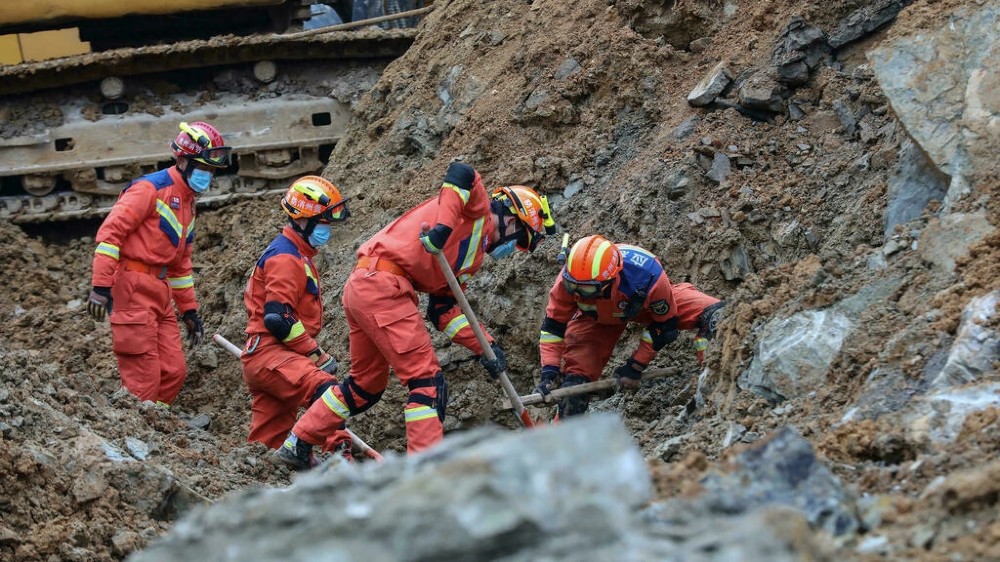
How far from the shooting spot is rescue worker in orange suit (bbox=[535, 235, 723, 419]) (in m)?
7.61

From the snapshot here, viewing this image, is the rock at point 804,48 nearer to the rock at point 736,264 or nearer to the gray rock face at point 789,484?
the rock at point 736,264

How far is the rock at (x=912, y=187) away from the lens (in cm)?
663

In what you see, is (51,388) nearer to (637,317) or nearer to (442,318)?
(442,318)

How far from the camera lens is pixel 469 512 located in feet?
9.66

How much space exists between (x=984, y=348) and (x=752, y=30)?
4.68 meters

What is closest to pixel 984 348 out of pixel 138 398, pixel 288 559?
pixel 288 559

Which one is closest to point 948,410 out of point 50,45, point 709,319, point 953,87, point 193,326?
point 953,87

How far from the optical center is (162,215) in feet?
29.8

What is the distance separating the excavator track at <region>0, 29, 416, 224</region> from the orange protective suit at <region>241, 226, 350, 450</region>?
4.33 metres

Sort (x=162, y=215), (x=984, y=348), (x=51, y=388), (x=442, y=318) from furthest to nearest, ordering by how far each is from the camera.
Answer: (x=162, y=215) < (x=442, y=318) < (x=51, y=388) < (x=984, y=348)

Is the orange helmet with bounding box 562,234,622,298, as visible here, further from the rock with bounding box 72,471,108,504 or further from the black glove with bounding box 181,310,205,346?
the black glove with bounding box 181,310,205,346

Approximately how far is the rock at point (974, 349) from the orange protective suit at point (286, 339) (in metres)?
4.19

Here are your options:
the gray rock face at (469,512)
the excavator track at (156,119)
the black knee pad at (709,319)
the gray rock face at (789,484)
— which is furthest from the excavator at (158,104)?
the gray rock face at (469,512)

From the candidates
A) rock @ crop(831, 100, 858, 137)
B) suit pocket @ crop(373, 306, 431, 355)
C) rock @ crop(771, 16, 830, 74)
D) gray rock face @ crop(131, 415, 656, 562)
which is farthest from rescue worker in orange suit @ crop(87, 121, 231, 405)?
gray rock face @ crop(131, 415, 656, 562)
